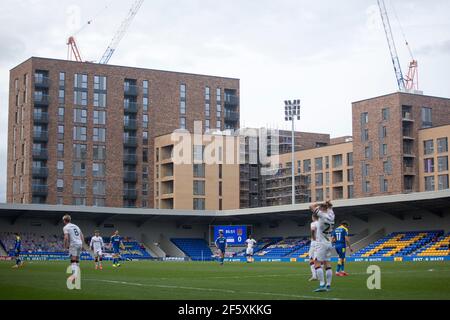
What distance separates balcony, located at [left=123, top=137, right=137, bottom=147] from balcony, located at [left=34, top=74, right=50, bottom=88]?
51.0ft

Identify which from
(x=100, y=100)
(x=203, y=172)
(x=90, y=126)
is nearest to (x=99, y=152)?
(x=90, y=126)

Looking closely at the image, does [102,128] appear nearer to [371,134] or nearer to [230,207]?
[230,207]

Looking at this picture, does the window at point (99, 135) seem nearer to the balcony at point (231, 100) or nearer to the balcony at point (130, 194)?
the balcony at point (130, 194)

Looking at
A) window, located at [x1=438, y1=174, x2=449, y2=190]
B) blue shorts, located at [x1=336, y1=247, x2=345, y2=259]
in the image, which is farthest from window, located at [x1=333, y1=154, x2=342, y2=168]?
blue shorts, located at [x1=336, y1=247, x2=345, y2=259]

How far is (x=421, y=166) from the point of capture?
111000 millimetres

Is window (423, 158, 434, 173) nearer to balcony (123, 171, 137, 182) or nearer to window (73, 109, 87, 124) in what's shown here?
balcony (123, 171, 137, 182)

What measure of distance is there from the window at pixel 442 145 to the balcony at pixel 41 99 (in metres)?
59.0

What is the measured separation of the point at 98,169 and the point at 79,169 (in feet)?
10.4

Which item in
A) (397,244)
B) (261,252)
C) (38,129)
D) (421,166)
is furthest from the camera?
(38,129)

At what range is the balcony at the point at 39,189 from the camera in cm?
11762

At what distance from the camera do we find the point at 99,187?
124 meters

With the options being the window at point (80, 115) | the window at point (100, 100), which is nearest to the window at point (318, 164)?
the window at point (100, 100)

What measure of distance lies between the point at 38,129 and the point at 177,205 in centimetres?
2524
